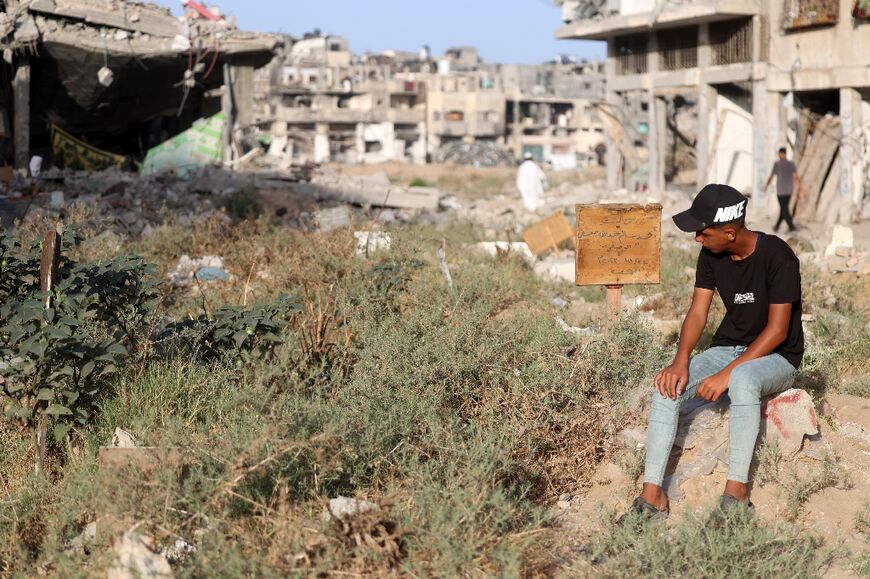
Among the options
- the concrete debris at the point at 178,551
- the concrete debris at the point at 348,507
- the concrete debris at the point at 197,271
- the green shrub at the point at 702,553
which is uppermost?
the concrete debris at the point at 197,271

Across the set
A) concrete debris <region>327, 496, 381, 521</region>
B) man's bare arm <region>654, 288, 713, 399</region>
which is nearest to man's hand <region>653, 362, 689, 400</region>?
man's bare arm <region>654, 288, 713, 399</region>

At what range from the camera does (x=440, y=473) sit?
15.0ft

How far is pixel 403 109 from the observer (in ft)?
226

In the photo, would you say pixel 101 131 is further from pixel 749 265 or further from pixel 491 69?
pixel 491 69

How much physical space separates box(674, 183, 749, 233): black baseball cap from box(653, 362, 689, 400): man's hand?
64 centimetres

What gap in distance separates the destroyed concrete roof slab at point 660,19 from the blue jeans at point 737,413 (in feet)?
58.0

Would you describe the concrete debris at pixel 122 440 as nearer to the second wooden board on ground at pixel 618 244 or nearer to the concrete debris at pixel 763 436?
the concrete debris at pixel 763 436

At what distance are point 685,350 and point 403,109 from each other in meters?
65.2

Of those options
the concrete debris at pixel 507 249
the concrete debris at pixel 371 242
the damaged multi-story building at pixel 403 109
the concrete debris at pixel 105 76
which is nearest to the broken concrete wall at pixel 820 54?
the concrete debris at pixel 507 249

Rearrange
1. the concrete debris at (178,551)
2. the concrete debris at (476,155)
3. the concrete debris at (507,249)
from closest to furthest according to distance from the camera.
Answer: the concrete debris at (178,551) < the concrete debris at (507,249) < the concrete debris at (476,155)

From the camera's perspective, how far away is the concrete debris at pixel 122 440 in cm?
479

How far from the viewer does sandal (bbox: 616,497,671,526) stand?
14.5 feet

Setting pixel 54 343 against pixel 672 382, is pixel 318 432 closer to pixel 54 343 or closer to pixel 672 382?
pixel 54 343

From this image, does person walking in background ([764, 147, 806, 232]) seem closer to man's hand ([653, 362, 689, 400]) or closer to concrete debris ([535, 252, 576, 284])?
concrete debris ([535, 252, 576, 284])
